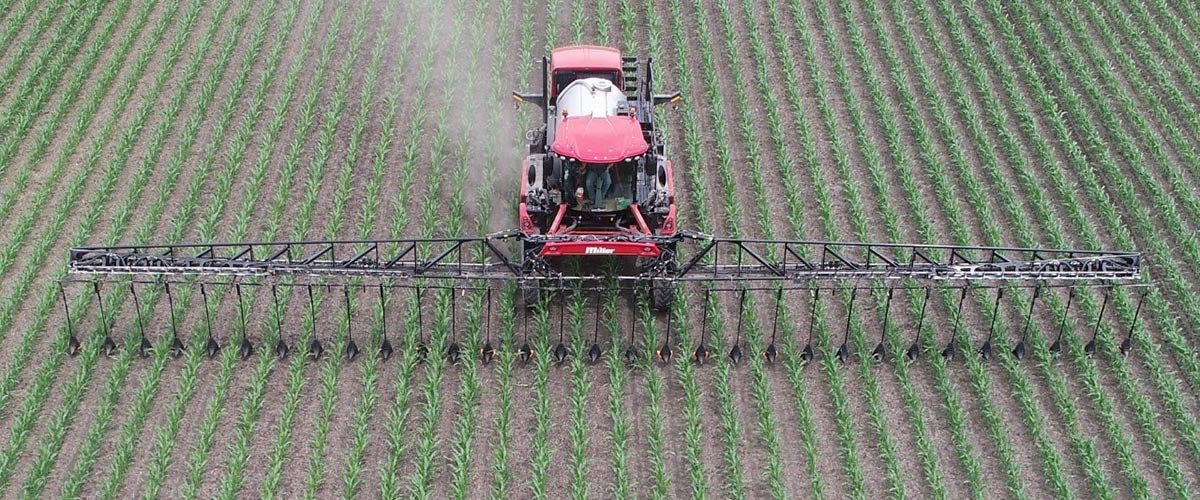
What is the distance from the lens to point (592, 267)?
55.6ft

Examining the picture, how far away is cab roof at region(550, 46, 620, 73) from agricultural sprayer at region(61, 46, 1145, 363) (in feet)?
3.24

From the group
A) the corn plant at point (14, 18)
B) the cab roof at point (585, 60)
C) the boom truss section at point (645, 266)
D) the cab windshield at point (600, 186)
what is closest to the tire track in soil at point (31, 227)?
the boom truss section at point (645, 266)

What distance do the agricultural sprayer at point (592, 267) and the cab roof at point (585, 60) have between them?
3.24ft

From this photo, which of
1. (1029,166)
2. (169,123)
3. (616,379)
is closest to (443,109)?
(169,123)

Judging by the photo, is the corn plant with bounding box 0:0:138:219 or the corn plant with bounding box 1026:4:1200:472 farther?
the corn plant with bounding box 0:0:138:219

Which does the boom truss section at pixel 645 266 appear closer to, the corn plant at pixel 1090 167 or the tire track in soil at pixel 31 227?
the corn plant at pixel 1090 167

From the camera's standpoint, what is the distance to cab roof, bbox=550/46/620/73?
61.2ft

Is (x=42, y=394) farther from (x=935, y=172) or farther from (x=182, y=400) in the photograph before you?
(x=935, y=172)

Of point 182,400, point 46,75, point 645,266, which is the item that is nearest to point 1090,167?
point 645,266

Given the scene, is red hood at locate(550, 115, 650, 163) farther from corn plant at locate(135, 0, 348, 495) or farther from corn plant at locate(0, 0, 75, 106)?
corn plant at locate(0, 0, 75, 106)

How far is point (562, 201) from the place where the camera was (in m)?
15.9

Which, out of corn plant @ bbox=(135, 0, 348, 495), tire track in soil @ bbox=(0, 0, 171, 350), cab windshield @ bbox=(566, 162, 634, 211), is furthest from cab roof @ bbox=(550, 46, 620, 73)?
tire track in soil @ bbox=(0, 0, 171, 350)

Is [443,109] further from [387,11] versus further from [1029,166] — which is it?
[1029,166]

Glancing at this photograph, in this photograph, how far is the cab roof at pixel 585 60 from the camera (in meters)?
18.7
